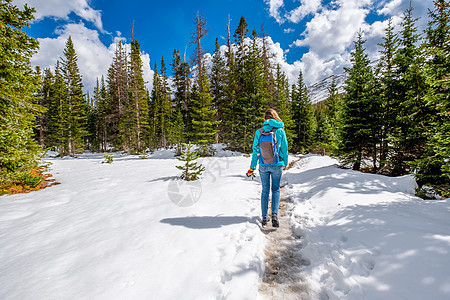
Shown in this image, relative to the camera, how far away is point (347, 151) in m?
11.0

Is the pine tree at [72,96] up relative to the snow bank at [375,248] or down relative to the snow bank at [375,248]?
up

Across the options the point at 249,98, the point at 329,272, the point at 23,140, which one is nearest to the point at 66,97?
the point at 23,140

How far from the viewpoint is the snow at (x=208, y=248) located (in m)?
2.24

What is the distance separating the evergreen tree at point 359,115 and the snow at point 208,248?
19.8 feet

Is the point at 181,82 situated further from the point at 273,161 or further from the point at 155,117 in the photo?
the point at 273,161

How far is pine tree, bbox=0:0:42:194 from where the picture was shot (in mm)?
6492

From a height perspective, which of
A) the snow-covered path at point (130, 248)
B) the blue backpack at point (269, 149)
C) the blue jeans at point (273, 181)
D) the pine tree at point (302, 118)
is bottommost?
the snow-covered path at point (130, 248)

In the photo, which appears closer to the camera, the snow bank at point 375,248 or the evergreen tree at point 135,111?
the snow bank at point 375,248

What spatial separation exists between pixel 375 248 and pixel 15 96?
39.2ft

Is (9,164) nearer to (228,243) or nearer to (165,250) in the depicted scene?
(165,250)

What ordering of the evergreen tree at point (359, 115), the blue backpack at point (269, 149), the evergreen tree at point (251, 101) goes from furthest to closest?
1. the evergreen tree at point (251, 101)
2. the evergreen tree at point (359, 115)
3. the blue backpack at point (269, 149)

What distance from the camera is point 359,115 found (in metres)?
10.9

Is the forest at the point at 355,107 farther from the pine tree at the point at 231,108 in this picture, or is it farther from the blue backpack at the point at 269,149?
the blue backpack at the point at 269,149

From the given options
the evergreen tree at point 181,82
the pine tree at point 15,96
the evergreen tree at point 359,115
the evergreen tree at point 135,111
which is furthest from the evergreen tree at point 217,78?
the pine tree at point 15,96
